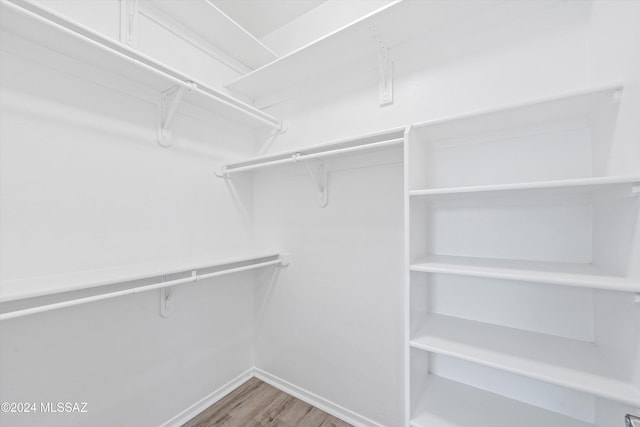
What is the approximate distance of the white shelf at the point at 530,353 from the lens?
726 millimetres

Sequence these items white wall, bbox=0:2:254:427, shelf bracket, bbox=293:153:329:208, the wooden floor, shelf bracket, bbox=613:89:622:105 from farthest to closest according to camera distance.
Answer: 1. shelf bracket, bbox=293:153:329:208
2. the wooden floor
3. white wall, bbox=0:2:254:427
4. shelf bracket, bbox=613:89:622:105

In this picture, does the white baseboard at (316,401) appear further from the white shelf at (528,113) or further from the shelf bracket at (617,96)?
the shelf bracket at (617,96)

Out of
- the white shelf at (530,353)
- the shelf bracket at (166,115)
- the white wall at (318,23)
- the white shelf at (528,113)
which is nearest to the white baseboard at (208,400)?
the white shelf at (530,353)

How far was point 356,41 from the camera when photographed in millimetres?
1365

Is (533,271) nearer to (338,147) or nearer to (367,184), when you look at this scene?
(367,184)

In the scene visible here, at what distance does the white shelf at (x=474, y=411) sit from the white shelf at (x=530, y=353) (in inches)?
12.0

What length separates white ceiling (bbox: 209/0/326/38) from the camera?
1753 mm

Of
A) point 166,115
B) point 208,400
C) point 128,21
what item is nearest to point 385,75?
point 166,115

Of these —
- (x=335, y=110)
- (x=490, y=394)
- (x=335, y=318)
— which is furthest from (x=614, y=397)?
(x=335, y=110)

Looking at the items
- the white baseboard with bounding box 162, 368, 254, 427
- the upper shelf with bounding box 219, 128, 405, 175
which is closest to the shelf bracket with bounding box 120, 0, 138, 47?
the upper shelf with bounding box 219, 128, 405, 175

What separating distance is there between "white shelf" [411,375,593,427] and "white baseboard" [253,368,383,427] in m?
0.60

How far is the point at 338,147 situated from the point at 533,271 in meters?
1.04

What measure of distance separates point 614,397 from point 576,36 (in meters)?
1.30

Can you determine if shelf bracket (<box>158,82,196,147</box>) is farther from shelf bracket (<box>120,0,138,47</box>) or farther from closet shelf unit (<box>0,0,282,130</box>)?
shelf bracket (<box>120,0,138,47</box>)
